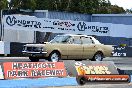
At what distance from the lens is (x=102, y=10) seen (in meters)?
73.4

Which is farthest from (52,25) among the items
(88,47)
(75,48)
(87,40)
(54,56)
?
(54,56)

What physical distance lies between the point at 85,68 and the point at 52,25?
20820 mm

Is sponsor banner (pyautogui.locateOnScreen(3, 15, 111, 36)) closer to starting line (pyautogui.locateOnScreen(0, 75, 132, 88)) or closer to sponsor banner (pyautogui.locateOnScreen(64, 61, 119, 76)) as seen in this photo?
sponsor banner (pyautogui.locateOnScreen(64, 61, 119, 76))

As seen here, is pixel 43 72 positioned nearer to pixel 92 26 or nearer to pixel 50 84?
pixel 50 84

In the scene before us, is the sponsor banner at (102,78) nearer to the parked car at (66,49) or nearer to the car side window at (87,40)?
the parked car at (66,49)

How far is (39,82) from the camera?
12438mm

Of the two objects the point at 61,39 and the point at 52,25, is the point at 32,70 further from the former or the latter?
the point at 52,25

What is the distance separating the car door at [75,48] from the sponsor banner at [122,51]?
8494 millimetres

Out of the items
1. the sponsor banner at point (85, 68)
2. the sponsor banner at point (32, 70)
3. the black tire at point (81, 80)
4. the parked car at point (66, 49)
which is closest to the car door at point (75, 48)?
the parked car at point (66, 49)

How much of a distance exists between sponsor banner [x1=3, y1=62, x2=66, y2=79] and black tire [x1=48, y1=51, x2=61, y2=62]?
764cm

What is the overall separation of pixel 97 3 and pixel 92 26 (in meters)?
37.0

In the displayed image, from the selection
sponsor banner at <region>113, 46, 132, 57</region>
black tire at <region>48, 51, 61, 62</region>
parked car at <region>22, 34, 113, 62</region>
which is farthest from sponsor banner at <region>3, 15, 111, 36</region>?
black tire at <region>48, 51, 61, 62</region>

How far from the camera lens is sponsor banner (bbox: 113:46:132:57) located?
2992 cm

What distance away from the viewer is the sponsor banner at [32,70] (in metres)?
12.2
